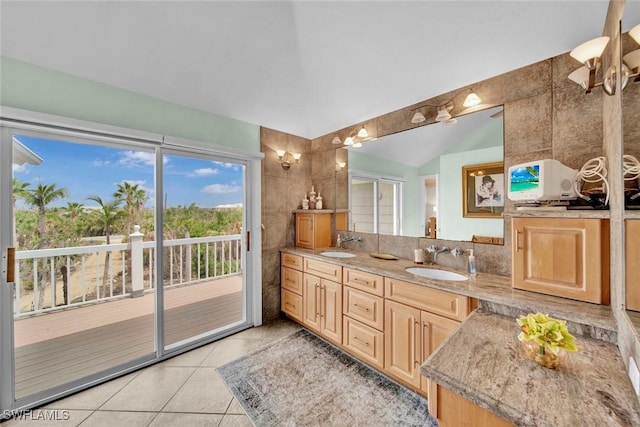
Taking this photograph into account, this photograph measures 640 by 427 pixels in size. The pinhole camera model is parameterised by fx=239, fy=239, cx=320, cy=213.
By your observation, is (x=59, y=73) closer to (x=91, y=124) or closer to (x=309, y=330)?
(x=91, y=124)

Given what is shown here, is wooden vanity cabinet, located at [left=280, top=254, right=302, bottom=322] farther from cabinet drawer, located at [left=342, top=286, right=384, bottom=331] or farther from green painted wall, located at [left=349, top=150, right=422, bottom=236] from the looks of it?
green painted wall, located at [left=349, top=150, right=422, bottom=236]

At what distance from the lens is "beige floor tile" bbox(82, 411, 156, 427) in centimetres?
159

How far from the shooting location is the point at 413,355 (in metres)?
1.77

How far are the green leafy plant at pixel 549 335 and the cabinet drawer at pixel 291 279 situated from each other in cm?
218

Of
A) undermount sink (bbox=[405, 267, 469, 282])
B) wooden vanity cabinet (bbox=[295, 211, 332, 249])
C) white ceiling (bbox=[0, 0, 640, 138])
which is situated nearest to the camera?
white ceiling (bbox=[0, 0, 640, 138])

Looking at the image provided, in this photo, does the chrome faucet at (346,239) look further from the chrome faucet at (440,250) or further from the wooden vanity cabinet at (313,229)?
the chrome faucet at (440,250)

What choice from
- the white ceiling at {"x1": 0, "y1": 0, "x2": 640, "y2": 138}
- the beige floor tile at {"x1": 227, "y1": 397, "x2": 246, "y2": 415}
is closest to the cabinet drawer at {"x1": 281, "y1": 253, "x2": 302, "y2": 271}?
the beige floor tile at {"x1": 227, "y1": 397, "x2": 246, "y2": 415}

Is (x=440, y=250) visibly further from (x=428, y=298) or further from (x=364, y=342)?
(x=364, y=342)

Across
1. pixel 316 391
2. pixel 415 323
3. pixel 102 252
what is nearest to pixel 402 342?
pixel 415 323

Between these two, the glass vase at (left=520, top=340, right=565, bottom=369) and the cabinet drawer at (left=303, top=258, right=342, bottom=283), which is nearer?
the glass vase at (left=520, top=340, right=565, bottom=369)

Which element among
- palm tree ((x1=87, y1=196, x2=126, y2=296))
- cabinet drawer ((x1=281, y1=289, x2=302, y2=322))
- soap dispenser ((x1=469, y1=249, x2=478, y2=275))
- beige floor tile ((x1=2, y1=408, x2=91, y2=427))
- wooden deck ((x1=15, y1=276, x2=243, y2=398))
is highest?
palm tree ((x1=87, y1=196, x2=126, y2=296))

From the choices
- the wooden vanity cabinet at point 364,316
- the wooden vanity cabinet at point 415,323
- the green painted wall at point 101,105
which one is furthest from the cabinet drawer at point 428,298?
the green painted wall at point 101,105

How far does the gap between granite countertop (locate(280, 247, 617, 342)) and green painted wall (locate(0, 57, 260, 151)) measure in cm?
217

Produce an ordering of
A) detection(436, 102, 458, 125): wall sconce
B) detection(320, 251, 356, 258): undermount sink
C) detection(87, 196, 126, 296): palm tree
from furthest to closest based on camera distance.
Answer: detection(320, 251, 356, 258): undermount sink
detection(87, 196, 126, 296): palm tree
detection(436, 102, 458, 125): wall sconce
